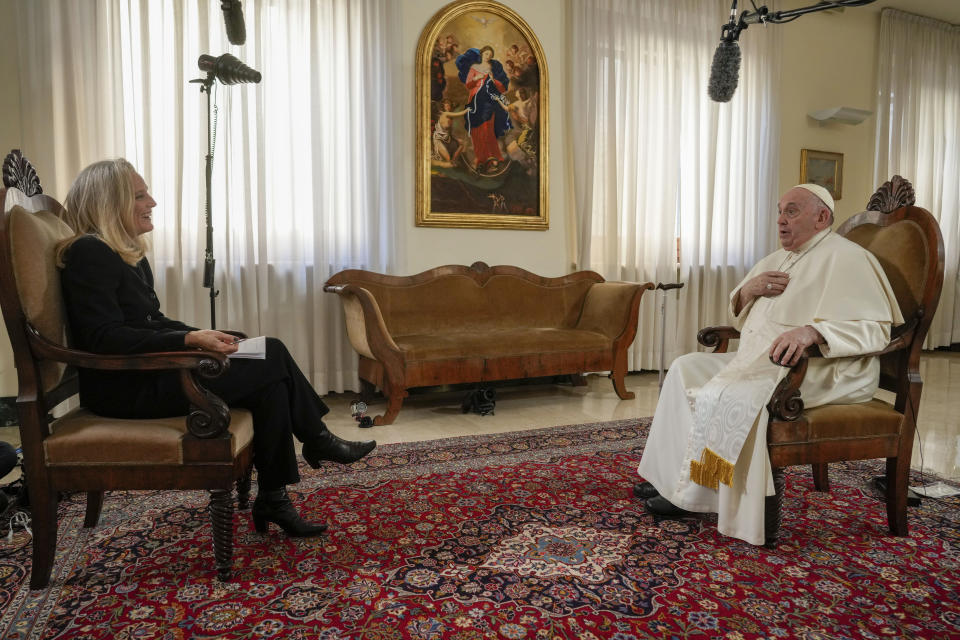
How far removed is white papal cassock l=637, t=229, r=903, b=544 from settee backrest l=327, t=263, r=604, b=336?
102 inches

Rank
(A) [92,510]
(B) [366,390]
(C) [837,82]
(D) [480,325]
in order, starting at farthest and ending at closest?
(C) [837,82] → (D) [480,325] → (B) [366,390] → (A) [92,510]

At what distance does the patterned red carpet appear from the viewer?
1771 mm

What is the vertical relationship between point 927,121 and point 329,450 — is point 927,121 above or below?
above

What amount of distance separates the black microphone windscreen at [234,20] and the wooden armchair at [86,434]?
7.48ft

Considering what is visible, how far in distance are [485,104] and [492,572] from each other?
4.12 m

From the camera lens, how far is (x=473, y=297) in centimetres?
512

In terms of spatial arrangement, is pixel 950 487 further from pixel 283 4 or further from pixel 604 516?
pixel 283 4

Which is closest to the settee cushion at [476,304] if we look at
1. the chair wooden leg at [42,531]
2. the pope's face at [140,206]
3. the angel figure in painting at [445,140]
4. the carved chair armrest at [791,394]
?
→ the angel figure in painting at [445,140]

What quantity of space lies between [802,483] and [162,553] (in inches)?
105

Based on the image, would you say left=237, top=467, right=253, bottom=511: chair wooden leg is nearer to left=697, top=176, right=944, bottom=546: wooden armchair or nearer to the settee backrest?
left=697, top=176, right=944, bottom=546: wooden armchair

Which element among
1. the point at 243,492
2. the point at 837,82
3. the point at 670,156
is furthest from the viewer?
the point at 837,82

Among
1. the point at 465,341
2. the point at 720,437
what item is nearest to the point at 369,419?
the point at 465,341

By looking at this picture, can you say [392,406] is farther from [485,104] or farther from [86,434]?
[485,104]

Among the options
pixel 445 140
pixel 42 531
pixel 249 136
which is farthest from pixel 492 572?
pixel 445 140
